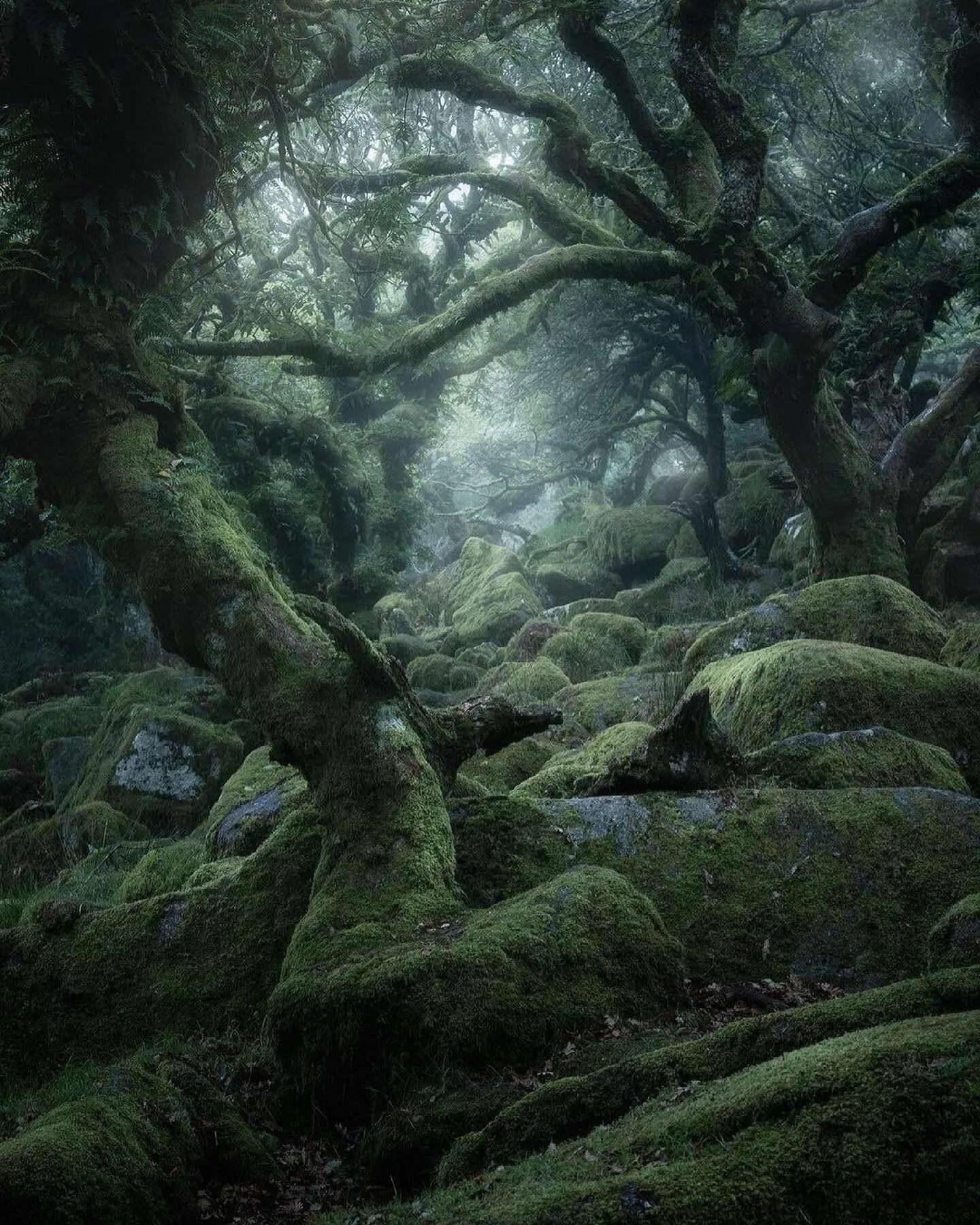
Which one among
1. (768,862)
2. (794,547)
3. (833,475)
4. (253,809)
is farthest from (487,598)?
(768,862)

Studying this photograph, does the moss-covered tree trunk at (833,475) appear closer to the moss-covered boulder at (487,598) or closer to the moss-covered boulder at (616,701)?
the moss-covered boulder at (616,701)

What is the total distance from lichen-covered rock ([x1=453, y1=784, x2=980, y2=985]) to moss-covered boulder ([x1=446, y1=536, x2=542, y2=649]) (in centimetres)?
1354

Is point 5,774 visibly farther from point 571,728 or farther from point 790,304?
point 790,304

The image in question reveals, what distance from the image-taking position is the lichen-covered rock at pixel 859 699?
700 cm

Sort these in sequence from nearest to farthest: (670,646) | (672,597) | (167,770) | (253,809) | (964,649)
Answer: (253,809) → (964,649) → (167,770) → (670,646) → (672,597)

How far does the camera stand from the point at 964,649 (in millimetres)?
8383

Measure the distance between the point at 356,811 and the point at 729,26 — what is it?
36.3ft

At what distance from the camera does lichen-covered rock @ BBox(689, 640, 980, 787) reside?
700 centimetres

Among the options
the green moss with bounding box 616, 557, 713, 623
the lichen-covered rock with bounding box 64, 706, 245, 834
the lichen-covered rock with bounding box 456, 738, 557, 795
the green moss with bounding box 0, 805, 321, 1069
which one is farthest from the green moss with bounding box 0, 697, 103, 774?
the green moss with bounding box 0, 805, 321, 1069

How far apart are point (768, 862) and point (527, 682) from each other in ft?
24.6

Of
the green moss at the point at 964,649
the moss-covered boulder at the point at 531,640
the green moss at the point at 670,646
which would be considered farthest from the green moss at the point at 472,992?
the moss-covered boulder at the point at 531,640

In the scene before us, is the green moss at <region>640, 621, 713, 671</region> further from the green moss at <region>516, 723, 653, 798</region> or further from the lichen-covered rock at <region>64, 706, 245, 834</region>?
the lichen-covered rock at <region>64, 706, 245, 834</region>

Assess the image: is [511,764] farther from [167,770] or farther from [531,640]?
[531,640]

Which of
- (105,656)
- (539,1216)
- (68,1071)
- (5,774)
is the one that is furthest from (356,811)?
(105,656)
